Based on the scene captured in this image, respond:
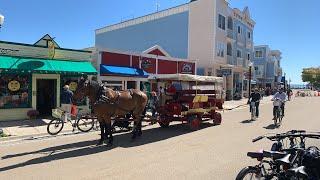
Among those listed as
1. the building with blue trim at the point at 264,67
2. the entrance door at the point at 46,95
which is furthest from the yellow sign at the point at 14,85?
the building with blue trim at the point at 264,67

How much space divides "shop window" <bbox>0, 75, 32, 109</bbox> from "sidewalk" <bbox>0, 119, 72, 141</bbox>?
1134 millimetres

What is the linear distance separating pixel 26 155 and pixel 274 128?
35.3 feet

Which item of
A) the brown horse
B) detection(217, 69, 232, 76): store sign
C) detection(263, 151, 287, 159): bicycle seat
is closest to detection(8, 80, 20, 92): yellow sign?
the brown horse

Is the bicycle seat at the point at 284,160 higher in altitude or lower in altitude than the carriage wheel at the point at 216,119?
higher

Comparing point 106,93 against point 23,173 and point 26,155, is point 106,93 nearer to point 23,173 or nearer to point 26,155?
point 26,155

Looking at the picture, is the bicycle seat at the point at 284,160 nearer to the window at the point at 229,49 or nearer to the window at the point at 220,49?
the window at the point at 220,49

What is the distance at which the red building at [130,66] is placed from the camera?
73.1ft

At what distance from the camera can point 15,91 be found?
696 inches

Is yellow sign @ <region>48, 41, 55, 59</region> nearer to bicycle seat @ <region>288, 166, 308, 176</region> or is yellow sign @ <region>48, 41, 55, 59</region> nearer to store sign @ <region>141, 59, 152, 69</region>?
store sign @ <region>141, 59, 152, 69</region>

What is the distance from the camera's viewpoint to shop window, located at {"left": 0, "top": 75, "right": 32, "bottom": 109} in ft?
56.8

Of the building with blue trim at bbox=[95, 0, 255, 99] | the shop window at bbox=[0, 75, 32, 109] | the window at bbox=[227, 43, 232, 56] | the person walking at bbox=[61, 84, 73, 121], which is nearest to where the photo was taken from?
the person walking at bbox=[61, 84, 73, 121]

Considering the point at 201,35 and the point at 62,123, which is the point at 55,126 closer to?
the point at 62,123

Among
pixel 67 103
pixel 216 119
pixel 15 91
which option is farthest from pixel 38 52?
pixel 216 119

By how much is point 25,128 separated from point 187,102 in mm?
6878
